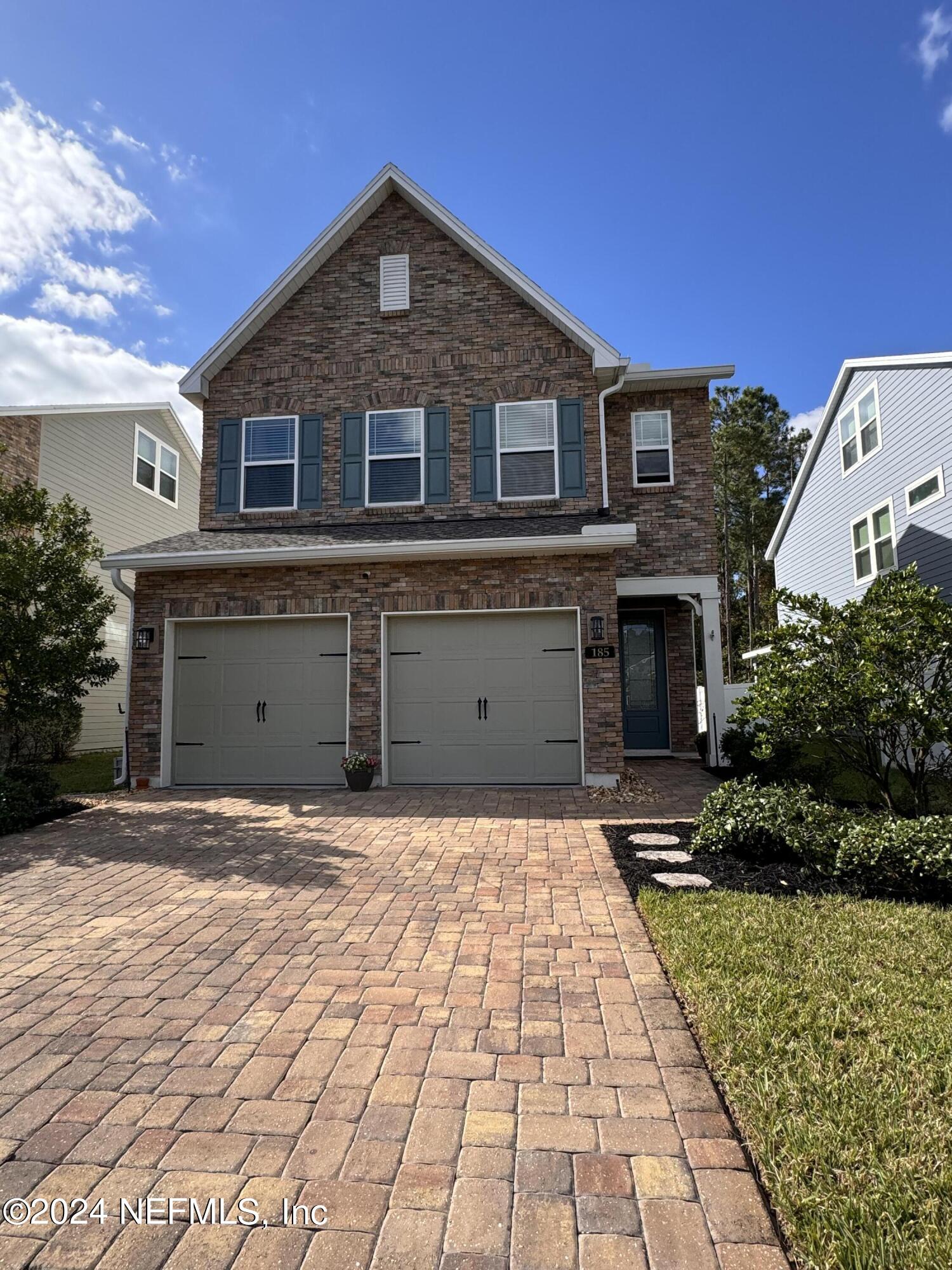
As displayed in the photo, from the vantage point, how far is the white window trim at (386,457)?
452 inches

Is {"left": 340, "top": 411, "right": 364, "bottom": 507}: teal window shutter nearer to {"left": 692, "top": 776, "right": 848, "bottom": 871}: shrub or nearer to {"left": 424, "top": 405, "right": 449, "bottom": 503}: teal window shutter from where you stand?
A: {"left": 424, "top": 405, "right": 449, "bottom": 503}: teal window shutter

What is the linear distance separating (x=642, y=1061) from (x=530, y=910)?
1936mm

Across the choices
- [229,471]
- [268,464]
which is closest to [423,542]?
[268,464]

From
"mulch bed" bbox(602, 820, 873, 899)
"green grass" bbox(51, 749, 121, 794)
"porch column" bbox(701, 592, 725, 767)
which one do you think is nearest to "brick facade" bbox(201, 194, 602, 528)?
"porch column" bbox(701, 592, 725, 767)

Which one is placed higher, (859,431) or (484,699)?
(859,431)

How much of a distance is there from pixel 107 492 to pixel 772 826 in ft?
56.5

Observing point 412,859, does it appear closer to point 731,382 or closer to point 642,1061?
point 642,1061

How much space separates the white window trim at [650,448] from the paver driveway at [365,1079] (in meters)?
8.72

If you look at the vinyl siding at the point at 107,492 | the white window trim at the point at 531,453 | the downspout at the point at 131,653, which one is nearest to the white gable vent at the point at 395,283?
the white window trim at the point at 531,453

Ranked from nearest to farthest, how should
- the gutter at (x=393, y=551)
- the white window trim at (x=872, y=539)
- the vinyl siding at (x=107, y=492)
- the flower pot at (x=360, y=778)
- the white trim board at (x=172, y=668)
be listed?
the gutter at (x=393, y=551) → the flower pot at (x=360, y=778) → the white trim board at (x=172, y=668) → the white window trim at (x=872, y=539) → the vinyl siding at (x=107, y=492)

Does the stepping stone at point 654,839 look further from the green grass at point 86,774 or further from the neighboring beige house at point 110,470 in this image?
the neighboring beige house at point 110,470

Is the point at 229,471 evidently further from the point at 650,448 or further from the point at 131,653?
the point at 650,448

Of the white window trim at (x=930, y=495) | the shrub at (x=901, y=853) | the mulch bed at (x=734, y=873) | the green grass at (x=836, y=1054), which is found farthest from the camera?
the white window trim at (x=930, y=495)

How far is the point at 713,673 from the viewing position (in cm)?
1156
